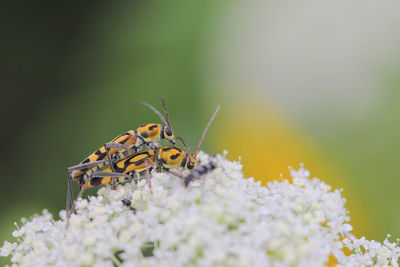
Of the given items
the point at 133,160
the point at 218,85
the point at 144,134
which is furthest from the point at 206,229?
the point at 218,85

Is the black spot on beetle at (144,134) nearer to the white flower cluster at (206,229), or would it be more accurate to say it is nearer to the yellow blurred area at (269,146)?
the white flower cluster at (206,229)

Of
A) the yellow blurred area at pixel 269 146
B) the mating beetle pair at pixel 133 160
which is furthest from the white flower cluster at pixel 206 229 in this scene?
the yellow blurred area at pixel 269 146

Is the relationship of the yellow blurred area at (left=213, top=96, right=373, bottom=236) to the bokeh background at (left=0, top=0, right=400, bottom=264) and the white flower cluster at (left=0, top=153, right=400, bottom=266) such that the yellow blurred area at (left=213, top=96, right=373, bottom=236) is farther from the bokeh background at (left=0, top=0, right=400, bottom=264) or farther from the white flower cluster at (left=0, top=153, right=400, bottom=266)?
the white flower cluster at (left=0, top=153, right=400, bottom=266)

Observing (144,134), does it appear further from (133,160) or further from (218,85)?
(218,85)

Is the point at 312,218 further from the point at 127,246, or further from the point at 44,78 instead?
the point at 44,78

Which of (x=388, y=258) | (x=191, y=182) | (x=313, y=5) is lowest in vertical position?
(x=191, y=182)

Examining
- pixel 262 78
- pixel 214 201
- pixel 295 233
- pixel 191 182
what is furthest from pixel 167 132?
pixel 262 78
